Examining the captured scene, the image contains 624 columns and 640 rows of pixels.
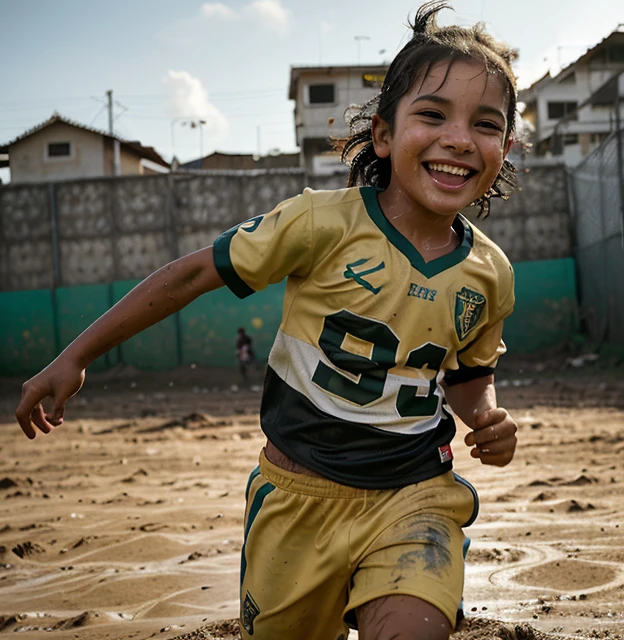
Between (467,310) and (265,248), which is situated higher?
(265,248)

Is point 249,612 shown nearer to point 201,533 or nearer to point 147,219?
point 201,533

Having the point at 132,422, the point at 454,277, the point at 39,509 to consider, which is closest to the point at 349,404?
the point at 454,277

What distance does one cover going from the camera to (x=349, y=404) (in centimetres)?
192

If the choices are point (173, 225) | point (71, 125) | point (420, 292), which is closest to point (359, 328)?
point (420, 292)

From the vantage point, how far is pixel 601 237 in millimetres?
13312

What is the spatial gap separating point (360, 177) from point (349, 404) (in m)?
0.79

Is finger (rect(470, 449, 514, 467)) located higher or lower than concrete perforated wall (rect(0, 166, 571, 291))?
lower

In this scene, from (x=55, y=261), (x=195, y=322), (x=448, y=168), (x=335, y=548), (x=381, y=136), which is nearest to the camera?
(x=335, y=548)

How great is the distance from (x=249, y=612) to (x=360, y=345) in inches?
27.3

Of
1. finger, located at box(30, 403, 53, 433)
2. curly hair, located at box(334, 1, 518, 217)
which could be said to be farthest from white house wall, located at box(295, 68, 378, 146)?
finger, located at box(30, 403, 53, 433)

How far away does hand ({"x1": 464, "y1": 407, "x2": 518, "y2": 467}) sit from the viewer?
2.01m

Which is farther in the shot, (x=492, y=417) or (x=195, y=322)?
(x=195, y=322)

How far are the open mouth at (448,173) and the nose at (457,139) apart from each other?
5 cm

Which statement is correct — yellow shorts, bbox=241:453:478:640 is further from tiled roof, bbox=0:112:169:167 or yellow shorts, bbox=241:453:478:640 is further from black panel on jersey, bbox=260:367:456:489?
tiled roof, bbox=0:112:169:167
